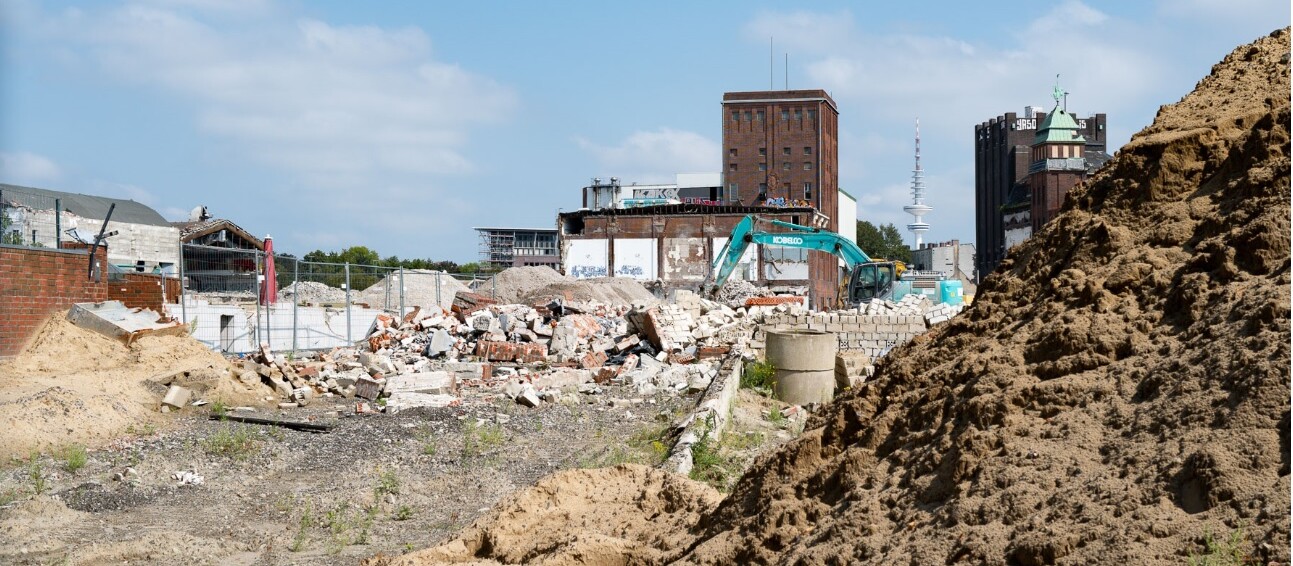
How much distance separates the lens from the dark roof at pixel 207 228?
4221 cm

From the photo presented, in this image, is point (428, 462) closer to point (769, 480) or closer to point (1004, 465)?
point (769, 480)

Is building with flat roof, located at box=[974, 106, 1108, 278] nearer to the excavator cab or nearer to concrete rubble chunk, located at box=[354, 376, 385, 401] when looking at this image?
the excavator cab

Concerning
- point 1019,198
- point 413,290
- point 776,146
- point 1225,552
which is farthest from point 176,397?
point 1019,198

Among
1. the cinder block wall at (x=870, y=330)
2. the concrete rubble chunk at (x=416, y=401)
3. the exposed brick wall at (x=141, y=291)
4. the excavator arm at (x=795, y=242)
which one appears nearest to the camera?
the concrete rubble chunk at (x=416, y=401)

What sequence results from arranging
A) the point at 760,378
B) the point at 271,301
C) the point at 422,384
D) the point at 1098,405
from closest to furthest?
the point at 1098,405 → the point at 760,378 → the point at 422,384 → the point at 271,301

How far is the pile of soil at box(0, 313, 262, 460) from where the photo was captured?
10172mm

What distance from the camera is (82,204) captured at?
2355 centimetres

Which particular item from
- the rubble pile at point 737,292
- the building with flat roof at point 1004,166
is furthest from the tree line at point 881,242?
the rubble pile at point 737,292

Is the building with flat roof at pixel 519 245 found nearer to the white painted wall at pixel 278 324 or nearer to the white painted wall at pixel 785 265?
the white painted wall at pixel 785 265

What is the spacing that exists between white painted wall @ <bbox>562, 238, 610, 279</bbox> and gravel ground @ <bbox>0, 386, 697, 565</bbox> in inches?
1864

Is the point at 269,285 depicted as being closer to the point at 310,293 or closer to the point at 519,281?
the point at 310,293

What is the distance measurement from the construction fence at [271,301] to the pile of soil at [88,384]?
100 inches

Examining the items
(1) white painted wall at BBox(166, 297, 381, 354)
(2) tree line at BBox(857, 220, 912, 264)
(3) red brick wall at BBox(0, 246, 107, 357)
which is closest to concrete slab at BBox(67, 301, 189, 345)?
(3) red brick wall at BBox(0, 246, 107, 357)

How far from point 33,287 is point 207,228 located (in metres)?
32.5
